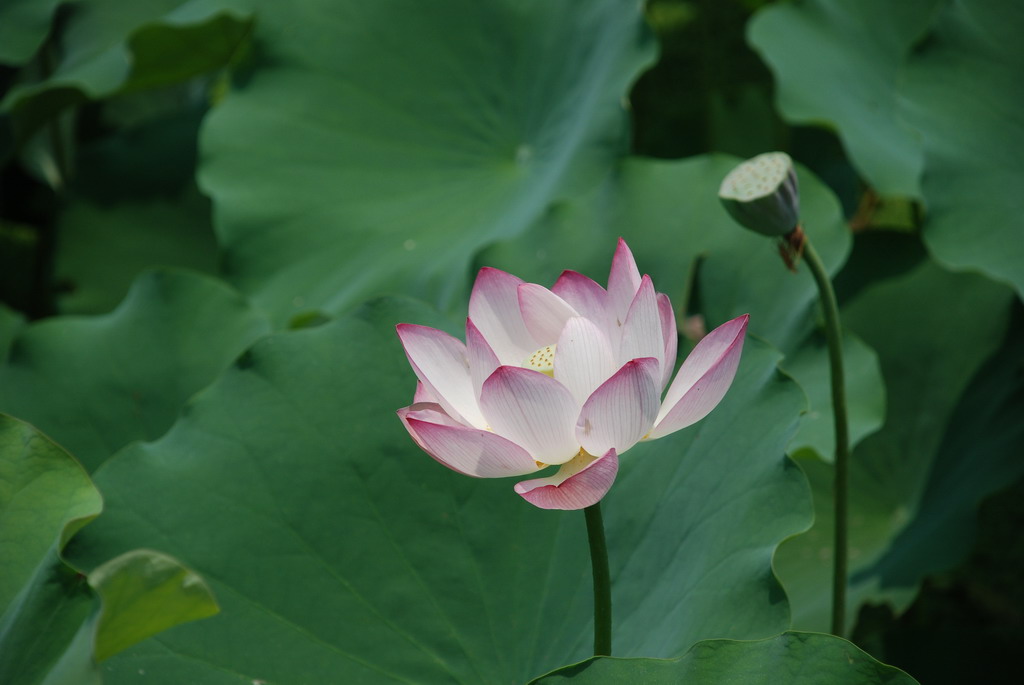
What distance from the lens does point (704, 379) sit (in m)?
0.62

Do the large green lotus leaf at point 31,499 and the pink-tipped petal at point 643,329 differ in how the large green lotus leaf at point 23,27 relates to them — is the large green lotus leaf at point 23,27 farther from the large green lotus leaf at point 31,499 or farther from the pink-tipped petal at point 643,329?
the pink-tipped petal at point 643,329

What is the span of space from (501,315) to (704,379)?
8.1 inches

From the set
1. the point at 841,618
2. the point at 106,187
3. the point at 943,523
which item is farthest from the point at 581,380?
the point at 106,187

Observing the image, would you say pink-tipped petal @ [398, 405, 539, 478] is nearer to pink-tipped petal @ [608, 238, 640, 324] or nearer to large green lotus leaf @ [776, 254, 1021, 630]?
pink-tipped petal @ [608, 238, 640, 324]

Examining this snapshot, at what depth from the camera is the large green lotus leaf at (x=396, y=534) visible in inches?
33.2

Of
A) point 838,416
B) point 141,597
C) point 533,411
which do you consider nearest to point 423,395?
point 533,411

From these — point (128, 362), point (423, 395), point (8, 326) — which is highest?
point (423, 395)

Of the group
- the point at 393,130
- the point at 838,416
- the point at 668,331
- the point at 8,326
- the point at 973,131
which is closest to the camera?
the point at 668,331

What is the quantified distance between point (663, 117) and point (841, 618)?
1426 mm

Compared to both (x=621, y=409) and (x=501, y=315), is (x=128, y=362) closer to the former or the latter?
(x=501, y=315)

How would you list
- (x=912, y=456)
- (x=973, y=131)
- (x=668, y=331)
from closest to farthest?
1. (x=668, y=331)
2. (x=973, y=131)
3. (x=912, y=456)

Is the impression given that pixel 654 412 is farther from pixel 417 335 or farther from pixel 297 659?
pixel 297 659

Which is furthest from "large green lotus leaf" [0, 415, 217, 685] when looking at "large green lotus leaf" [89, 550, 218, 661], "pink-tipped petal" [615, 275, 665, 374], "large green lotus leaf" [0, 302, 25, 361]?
"large green lotus leaf" [0, 302, 25, 361]

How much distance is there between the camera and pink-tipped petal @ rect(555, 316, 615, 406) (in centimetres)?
65
